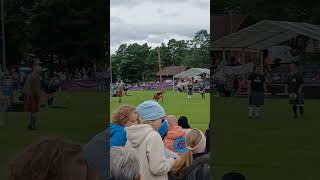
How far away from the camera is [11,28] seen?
3.01m

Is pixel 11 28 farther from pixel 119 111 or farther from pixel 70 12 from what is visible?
pixel 119 111

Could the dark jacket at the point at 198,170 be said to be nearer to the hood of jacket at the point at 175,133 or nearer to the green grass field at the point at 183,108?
the hood of jacket at the point at 175,133

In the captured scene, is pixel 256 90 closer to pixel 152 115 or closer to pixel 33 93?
pixel 33 93

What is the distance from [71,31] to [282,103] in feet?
8.70

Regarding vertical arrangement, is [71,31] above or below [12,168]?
above

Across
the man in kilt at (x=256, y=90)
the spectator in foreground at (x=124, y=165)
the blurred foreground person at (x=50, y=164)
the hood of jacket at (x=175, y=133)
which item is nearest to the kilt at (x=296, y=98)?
the man in kilt at (x=256, y=90)

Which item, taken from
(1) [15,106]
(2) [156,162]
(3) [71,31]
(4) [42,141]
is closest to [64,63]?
(3) [71,31]

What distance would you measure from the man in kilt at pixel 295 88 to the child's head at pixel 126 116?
2.25 m

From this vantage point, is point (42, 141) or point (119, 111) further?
point (119, 111)

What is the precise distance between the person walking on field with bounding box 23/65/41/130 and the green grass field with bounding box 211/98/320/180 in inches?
44.7

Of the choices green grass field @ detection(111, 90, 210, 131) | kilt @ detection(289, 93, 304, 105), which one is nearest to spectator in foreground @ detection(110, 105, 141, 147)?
green grass field @ detection(111, 90, 210, 131)

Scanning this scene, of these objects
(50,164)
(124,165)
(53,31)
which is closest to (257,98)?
(53,31)

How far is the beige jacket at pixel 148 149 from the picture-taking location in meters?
1.82

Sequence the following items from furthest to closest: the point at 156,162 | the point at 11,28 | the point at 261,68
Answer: the point at 261,68 → the point at 11,28 → the point at 156,162
